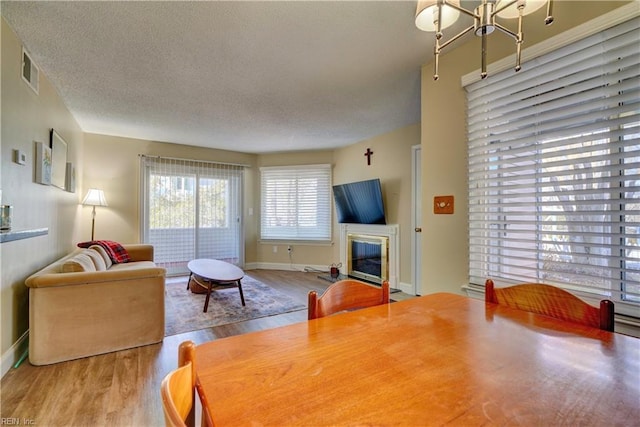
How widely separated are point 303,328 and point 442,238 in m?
1.65

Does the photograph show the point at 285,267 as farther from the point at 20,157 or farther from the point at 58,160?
the point at 20,157

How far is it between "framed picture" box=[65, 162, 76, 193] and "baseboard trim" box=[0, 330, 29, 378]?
1.91 m

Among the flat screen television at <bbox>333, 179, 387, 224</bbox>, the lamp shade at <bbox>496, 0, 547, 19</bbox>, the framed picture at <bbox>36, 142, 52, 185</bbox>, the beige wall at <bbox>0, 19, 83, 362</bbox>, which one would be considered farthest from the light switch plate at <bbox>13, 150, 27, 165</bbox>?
the flat screen television at <bbox>333, 179, 387, 224</bbox>

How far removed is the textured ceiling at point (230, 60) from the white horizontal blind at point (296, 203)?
170 cm

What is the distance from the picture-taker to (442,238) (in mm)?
2232

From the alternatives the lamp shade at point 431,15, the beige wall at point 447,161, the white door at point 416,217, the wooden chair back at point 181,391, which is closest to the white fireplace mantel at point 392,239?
the white door at point 416,217

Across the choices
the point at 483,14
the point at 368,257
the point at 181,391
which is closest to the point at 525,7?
the point at 483,14

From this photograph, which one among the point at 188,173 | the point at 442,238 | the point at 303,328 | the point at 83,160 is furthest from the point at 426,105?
the point at 83,160

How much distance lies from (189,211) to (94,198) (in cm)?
139

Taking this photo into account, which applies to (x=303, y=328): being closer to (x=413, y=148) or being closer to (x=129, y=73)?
(x=129, y=73)

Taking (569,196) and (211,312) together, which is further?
(211,312)

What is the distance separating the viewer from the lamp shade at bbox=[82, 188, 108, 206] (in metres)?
4.11

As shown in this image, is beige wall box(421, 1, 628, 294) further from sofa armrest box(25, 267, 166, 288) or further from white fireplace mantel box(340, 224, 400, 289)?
sofa armrest box(25, 267, 166, 288)

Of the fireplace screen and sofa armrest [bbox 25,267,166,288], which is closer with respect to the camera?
sofa armrest [bbox 25,267,166,288]
